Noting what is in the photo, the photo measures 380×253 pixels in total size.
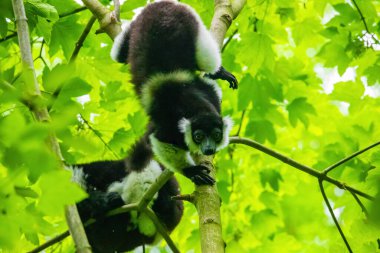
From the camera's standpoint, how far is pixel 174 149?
4.86 m

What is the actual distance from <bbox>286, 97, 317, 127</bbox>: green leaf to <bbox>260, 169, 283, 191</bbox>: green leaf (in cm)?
83

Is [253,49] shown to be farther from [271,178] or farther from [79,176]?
[271,178]

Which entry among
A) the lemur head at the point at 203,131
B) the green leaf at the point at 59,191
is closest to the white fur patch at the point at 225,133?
the lemur head at the point at 203,131

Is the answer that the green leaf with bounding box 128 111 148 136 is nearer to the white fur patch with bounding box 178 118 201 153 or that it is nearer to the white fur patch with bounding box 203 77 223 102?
the white fur patch with bounding box 178 118 201 153

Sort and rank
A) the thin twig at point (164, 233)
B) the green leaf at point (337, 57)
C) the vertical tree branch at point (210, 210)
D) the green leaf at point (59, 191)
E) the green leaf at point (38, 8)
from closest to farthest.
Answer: the green leaf at point (59, 191) → the vertical tree branch at point (210, 210) → the thin twig at point (164, 233) → the green leaf at point (38, 8) → the green leaf at point (337, 57)

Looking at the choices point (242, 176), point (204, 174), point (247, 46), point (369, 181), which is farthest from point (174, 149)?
point (242, 176)

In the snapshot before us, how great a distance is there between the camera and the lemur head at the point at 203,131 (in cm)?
470

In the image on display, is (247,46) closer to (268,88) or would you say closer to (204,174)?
(268,88)

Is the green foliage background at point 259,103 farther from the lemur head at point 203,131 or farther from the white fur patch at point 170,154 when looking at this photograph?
the lemur head at point 203,131

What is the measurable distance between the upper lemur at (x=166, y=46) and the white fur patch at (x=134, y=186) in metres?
0.82

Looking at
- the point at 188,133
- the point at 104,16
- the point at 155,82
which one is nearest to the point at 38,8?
the point at 104,16

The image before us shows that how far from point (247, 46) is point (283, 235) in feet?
7.75

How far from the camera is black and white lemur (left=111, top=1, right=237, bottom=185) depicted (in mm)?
4781

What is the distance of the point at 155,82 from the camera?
5039mm
